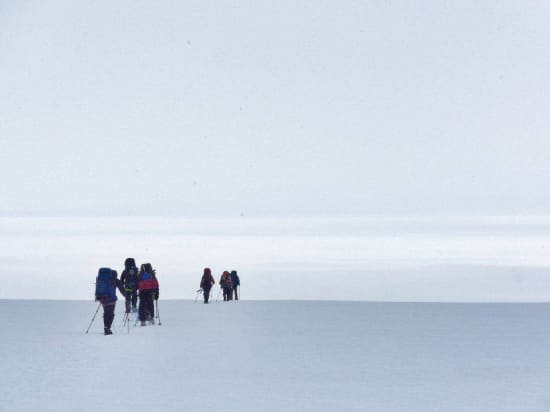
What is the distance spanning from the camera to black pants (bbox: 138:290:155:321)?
29609 millimetres

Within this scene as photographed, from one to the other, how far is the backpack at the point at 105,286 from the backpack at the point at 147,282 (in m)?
2.58

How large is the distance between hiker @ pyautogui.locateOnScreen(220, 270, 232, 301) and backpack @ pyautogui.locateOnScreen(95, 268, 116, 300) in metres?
20.9

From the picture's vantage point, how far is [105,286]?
26.1 metres

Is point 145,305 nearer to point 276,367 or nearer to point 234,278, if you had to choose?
point 276,367

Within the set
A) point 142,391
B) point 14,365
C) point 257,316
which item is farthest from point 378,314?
point 142,391

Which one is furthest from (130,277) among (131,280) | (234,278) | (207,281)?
(234,278)

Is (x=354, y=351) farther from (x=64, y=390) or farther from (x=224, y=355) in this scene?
(x=64, y=390)

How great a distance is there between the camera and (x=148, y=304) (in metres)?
29.9

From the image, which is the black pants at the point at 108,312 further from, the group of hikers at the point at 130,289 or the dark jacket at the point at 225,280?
the dark jacket at the point at 225,280

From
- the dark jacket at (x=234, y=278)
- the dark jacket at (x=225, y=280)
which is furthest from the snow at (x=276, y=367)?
the dark jacket at (x=234, y=278)

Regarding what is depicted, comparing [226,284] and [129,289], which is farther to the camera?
[226,284]

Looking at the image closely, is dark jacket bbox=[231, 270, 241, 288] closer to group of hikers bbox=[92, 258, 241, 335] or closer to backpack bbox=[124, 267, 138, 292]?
group of hikers bbox=[92, 258, 241, 335]

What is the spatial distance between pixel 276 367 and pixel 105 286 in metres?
8.25

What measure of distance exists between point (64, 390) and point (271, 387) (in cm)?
289
